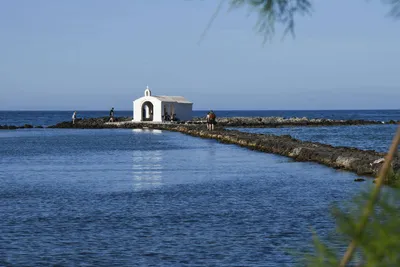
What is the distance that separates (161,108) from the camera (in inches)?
3036

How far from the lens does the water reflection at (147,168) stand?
21438 millimetres

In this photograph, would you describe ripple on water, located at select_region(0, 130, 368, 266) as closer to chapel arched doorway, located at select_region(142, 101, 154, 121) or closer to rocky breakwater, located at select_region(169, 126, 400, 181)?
rocky breakwater, located at select_region(169, 126, 400, 181)

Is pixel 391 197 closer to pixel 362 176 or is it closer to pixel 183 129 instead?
pixel 362 176

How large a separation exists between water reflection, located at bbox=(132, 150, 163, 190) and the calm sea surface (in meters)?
0.04

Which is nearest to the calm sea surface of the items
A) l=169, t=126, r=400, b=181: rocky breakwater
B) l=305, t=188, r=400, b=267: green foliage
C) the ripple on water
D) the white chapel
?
the ripple on water

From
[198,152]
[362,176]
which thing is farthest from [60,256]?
[198,152]

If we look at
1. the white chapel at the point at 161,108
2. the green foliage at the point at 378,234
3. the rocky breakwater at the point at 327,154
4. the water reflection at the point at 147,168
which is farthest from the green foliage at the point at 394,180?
the white chapel at the point at 161,108

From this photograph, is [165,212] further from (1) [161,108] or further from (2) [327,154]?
(1) [161,108]

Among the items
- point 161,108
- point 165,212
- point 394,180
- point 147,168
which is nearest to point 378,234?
point 394,180

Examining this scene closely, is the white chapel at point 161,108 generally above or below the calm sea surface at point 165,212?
above

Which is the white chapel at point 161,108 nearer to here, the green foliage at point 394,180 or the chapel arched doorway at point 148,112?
the chapel arched doorway at point 148,112

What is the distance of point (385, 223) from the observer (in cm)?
195

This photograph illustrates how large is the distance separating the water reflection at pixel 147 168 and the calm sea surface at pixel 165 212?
0.04 meters

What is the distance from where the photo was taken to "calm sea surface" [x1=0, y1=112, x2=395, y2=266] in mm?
10812
